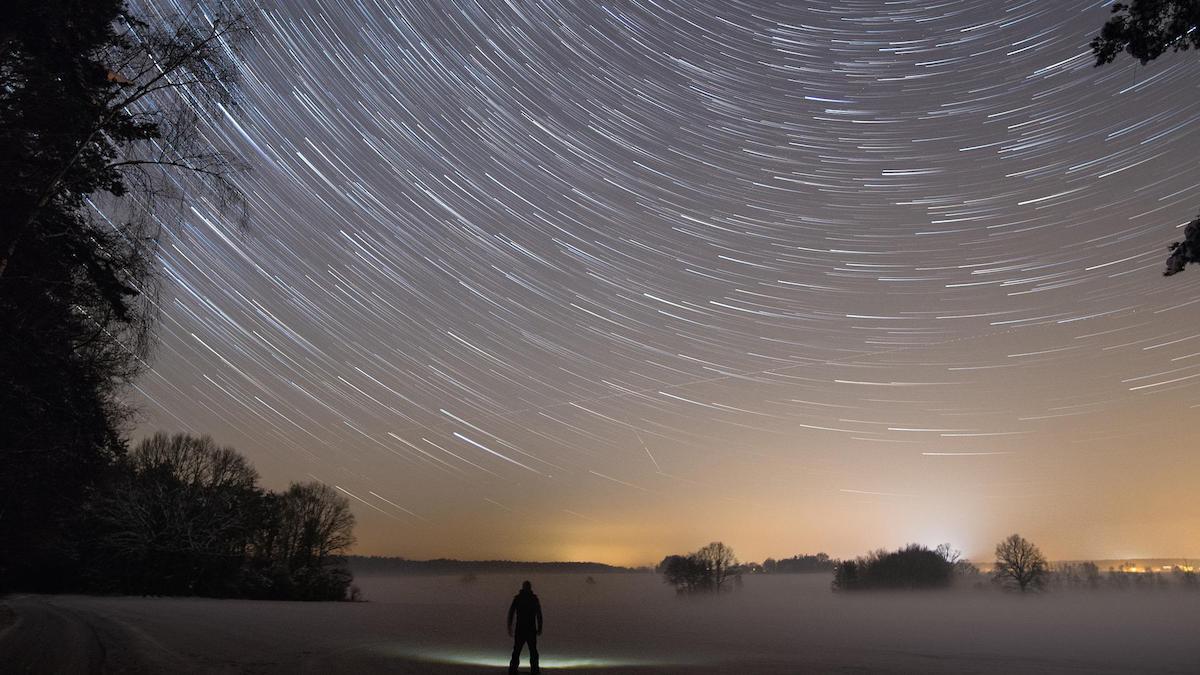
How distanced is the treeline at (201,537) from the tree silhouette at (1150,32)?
40.6 meters

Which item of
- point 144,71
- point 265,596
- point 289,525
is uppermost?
point 144,71

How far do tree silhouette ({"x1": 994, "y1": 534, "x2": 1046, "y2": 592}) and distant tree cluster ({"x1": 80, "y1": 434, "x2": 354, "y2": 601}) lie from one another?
85203 mm

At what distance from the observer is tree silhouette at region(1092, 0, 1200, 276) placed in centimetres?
771

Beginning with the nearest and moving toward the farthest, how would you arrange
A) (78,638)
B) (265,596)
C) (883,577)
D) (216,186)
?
1. (216,186)
2. (78,638)
3. (265,596)
4. (883,577)

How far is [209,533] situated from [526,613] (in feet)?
150

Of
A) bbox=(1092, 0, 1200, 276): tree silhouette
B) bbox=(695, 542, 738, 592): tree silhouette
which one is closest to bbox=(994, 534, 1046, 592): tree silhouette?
bbox=(695, 542, 738, 592): tree silhouette

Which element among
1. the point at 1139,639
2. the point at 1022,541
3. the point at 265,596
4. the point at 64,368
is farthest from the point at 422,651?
the point at 1022,541

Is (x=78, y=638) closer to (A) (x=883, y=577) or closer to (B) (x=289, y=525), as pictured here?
(B) (x=289, y=525)

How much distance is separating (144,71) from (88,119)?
2.59 feet

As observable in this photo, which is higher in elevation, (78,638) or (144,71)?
(144,71)

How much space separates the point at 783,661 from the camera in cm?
1692

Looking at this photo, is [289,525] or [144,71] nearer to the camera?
[144,71]

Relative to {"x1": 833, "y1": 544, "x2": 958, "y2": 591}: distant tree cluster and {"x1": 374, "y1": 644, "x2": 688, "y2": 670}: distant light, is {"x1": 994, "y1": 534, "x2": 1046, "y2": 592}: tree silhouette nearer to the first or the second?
{"x1": 833, "y1": 544, "x2": 958, "y2": 591}: distant tree cluster

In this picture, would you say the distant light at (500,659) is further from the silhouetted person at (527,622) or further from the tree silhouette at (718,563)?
the tree silhouette at (718,563)
